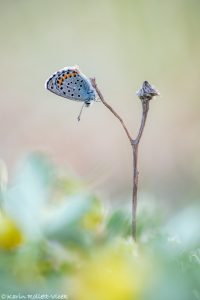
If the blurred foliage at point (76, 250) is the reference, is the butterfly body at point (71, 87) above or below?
above

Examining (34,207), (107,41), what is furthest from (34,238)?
(107,41)

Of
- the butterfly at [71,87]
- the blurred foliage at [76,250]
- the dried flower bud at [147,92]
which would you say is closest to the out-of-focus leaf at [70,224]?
the blurred foliage at [76,250]

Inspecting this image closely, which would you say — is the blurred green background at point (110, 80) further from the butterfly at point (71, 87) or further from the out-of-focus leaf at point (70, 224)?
the out-of-focus leaf at point (70, 224)

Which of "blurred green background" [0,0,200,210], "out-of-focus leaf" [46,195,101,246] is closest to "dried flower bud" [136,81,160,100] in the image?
"out-of-focus leaf" [46,195,101,246]

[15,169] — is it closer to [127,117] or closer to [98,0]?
[127,117]

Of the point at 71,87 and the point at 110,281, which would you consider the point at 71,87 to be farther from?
Result: the point at 110,281

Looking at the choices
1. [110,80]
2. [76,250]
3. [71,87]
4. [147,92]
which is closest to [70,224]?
[76,250]

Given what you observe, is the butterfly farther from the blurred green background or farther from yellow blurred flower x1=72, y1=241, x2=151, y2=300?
the blurred green background
